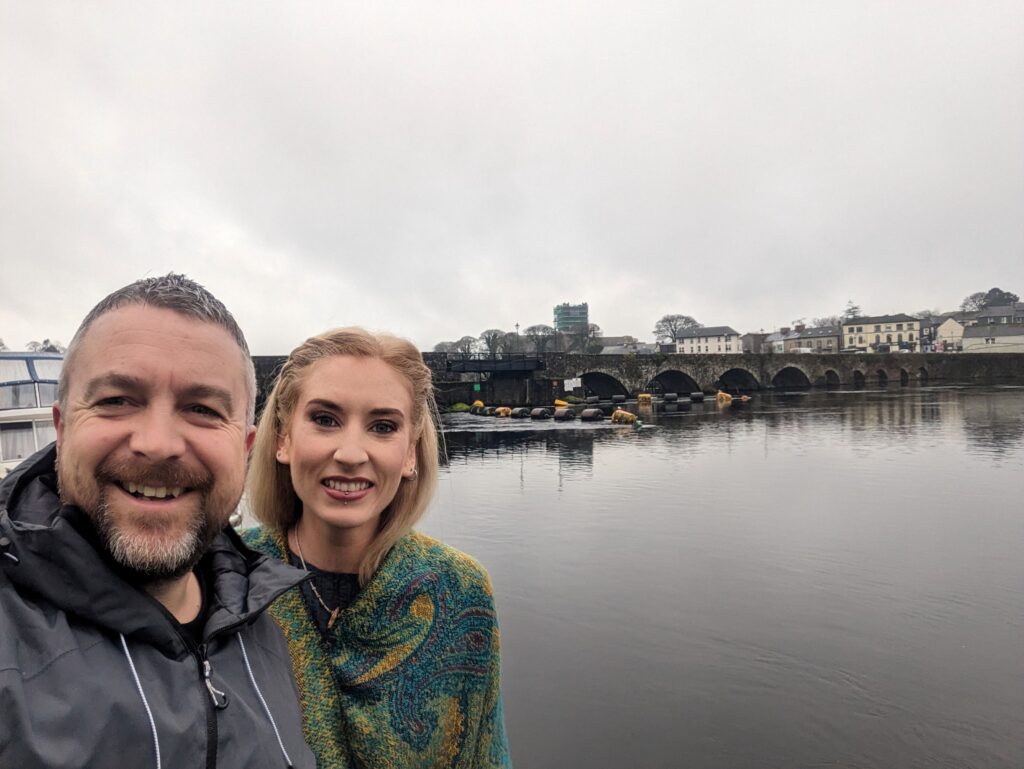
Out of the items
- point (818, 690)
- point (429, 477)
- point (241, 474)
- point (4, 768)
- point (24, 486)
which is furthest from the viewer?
point (818, 690)

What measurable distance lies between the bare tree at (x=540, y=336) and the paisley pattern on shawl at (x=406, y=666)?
85493 millimetres

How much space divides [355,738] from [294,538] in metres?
0.64

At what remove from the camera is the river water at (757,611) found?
502 centimetres

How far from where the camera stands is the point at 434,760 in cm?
194

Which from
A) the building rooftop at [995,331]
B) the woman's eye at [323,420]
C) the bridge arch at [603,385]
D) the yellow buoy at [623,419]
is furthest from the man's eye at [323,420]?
the building rooftop at [995,331]

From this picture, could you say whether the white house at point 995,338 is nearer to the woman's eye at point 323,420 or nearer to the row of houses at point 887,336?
the row of houses at point 887,336

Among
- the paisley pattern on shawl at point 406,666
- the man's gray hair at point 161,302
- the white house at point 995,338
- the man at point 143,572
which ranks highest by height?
the white house at point 995,338

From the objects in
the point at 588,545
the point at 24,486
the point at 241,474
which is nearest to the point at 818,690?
the point at 588,545

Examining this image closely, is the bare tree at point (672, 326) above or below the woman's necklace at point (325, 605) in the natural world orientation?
above

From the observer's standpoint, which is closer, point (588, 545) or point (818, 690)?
point (818, 690)

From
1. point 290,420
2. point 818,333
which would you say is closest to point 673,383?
point 290,420

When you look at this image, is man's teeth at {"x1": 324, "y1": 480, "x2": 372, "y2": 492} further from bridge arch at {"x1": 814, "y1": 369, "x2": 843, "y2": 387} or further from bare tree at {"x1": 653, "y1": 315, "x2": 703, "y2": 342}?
bare tree at {"x1": 653, "y1": 315, "x2": 703, "y2": 342}

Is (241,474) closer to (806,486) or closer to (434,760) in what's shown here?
(434,760)

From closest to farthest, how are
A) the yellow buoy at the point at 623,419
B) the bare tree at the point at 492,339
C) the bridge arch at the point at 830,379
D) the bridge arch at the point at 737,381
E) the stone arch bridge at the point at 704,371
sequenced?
1. the yellow buoy at the point at 623,419
2. the stone arch bridge at the point at 704,371
3. the bridge arch at the point at 737,381
4. the bridge arch at the point at 830,379
5. the bare tree at the point at 492,339
